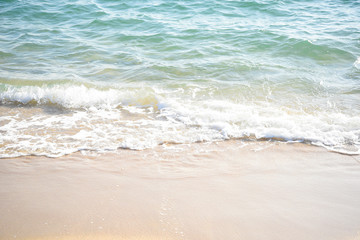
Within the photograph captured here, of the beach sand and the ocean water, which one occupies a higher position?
the ocean water

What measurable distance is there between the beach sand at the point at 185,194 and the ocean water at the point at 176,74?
1.18ft

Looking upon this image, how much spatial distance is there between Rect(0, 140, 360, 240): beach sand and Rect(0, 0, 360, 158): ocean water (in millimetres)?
360

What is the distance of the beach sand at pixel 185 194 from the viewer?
7.63 ft

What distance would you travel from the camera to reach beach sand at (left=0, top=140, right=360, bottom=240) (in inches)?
91.6

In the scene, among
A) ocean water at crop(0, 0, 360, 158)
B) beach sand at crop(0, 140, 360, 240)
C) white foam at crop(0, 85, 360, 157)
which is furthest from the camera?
ocean water at crop(0, 0, 360, 158)

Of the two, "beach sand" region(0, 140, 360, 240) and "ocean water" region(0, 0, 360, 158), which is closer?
"beach sand" region(0, 140, 360, 240)

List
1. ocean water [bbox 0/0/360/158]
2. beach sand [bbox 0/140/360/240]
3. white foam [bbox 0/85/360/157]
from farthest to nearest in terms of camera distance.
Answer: ocean water [bbox 0/0/360/158], white foam [bbox 0/85/360/157], beach sand [bbox 0/140/360/240]

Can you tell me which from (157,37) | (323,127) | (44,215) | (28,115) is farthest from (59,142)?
(157,37)

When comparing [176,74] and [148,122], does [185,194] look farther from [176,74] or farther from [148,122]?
[176,74]

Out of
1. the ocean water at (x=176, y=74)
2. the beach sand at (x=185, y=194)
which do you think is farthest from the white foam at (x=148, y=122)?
the beach sand at (x=185, y=194)

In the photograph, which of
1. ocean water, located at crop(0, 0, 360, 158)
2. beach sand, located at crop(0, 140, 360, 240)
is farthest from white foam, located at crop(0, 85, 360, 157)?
beach sand, located at crop(0, 140, 360, 240)

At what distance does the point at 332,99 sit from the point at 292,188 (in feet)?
9.91

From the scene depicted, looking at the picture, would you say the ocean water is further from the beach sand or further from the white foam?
the beach sand

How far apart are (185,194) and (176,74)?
4004 millimetres
